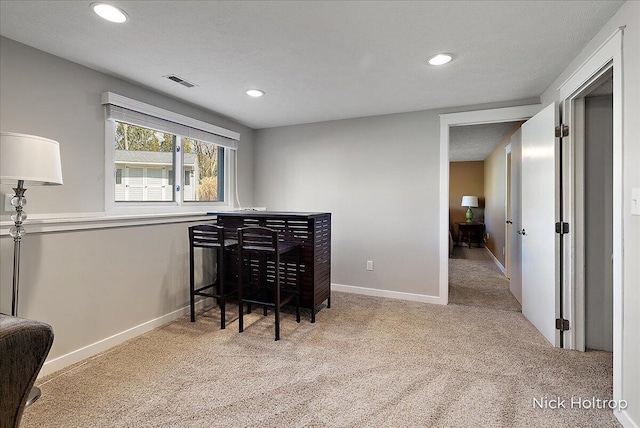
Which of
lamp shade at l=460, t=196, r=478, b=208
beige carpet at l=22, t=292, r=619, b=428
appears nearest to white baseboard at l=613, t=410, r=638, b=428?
beige carpet at l=22, t=292, r=619, b=428

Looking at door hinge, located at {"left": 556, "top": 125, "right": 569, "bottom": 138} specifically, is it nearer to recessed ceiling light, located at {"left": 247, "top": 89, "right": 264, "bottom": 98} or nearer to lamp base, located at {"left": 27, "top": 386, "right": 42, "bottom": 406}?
recessed ceiling light, located at {"left": 247, "top": 89, "right": 264, "bottom": 98}

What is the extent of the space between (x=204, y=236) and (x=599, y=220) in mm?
3290

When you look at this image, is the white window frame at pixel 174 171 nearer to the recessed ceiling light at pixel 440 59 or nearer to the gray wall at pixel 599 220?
the recessed ceiling light at pixel 440 59

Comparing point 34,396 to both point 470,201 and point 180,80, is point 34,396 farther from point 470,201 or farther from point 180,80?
point 470,201

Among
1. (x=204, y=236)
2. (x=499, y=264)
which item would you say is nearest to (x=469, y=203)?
(x=499, y=264)

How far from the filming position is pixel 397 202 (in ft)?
12.0

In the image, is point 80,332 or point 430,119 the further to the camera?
point 430,119

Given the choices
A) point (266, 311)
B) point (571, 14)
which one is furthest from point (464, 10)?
point (266, 311)

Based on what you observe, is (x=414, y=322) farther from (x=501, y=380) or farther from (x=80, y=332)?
(x=80, y=332)

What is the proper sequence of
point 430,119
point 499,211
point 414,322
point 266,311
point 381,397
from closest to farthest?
point 381,397
point 414,322
point 266,311
point 430,119
point 499,211

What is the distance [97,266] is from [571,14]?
3.52 metres

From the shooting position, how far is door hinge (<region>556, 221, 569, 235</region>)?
2340mm

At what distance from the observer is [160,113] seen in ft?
9.45

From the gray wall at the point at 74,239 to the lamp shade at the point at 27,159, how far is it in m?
0.49
